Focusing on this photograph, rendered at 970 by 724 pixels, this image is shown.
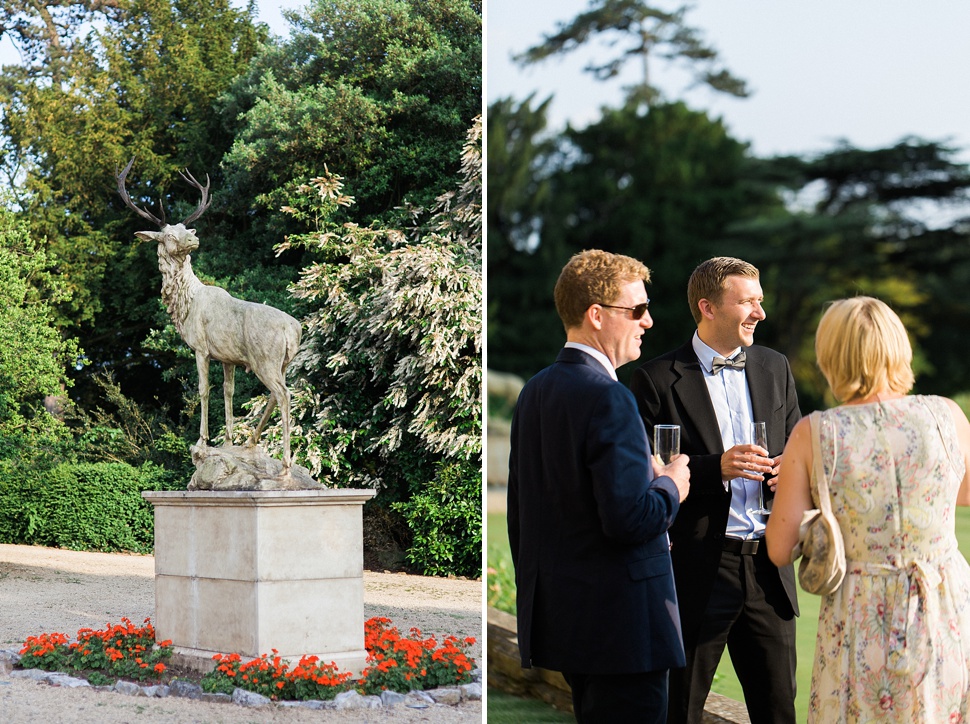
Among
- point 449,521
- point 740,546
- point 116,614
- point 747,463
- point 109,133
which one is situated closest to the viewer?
point 747,463

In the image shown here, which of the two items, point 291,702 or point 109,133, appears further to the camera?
point 109,133

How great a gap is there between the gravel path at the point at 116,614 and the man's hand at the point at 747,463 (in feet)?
10.9

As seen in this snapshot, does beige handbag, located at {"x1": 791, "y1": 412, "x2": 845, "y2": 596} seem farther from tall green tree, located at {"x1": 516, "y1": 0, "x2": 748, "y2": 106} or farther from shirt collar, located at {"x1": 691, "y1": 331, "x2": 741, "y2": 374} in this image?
tall green tree, located at {"x1": 516, "y1": 0, "x2": 748, "y2": 106}

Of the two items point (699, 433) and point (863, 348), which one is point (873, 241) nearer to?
point (699, 433)

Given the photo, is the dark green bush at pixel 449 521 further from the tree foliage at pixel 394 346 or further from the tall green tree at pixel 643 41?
the tall green tree at pixel 643 41

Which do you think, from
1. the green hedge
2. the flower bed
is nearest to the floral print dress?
the flower bed

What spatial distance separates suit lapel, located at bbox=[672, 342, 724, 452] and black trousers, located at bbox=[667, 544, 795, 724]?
1.01ft

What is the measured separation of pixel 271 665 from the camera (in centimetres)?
563

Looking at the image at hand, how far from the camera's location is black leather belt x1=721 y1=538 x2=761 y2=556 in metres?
2.88

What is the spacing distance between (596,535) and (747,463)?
0.59 metres

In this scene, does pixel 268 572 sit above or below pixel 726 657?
above

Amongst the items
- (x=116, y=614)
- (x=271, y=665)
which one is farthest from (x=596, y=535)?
(x=116, y=614)

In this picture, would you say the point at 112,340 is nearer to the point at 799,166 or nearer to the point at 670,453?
the point at 799,166

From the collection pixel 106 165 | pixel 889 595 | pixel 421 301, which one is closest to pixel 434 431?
pixel 421 301
